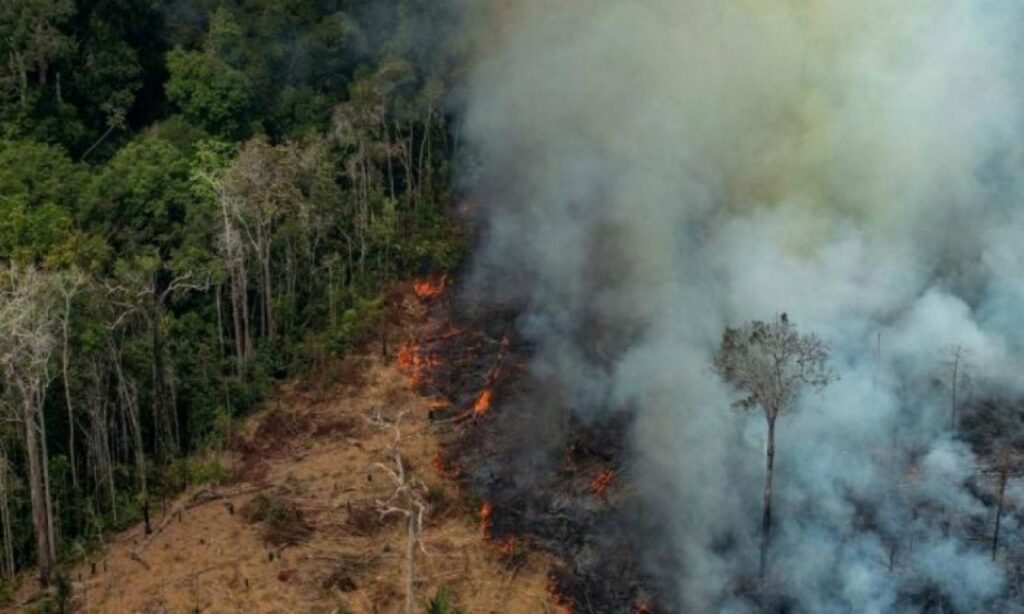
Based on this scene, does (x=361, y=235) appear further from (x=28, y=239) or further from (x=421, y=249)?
(x=28, y=239)

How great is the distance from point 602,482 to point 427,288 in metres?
12.5

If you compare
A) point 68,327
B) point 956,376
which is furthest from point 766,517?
point 68,327

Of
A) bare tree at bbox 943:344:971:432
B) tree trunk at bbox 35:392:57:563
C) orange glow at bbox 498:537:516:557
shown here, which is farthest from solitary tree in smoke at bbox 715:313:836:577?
tree trunk at bbox 35:392:57:563

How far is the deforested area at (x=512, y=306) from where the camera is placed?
3005 centimetres

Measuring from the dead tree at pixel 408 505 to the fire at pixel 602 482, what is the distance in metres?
4.36

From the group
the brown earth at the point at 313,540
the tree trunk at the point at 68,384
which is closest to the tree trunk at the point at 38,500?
the brown earth at the point at 313,540

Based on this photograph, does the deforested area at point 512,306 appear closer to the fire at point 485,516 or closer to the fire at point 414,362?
the fire at point 485,516

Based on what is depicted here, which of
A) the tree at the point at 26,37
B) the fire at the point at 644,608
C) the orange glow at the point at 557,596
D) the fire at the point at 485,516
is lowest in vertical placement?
the fire at the point at 644,608

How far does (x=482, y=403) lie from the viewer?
3725 centimetres

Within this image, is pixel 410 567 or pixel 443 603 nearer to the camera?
pixel 410 567

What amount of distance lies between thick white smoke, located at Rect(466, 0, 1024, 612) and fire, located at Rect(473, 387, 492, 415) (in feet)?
6.20

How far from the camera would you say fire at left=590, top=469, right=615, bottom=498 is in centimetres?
3269

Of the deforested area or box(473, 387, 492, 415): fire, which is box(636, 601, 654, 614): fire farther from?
box(473, 387, 492, 415): fire

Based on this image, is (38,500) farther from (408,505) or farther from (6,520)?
(408,505)
